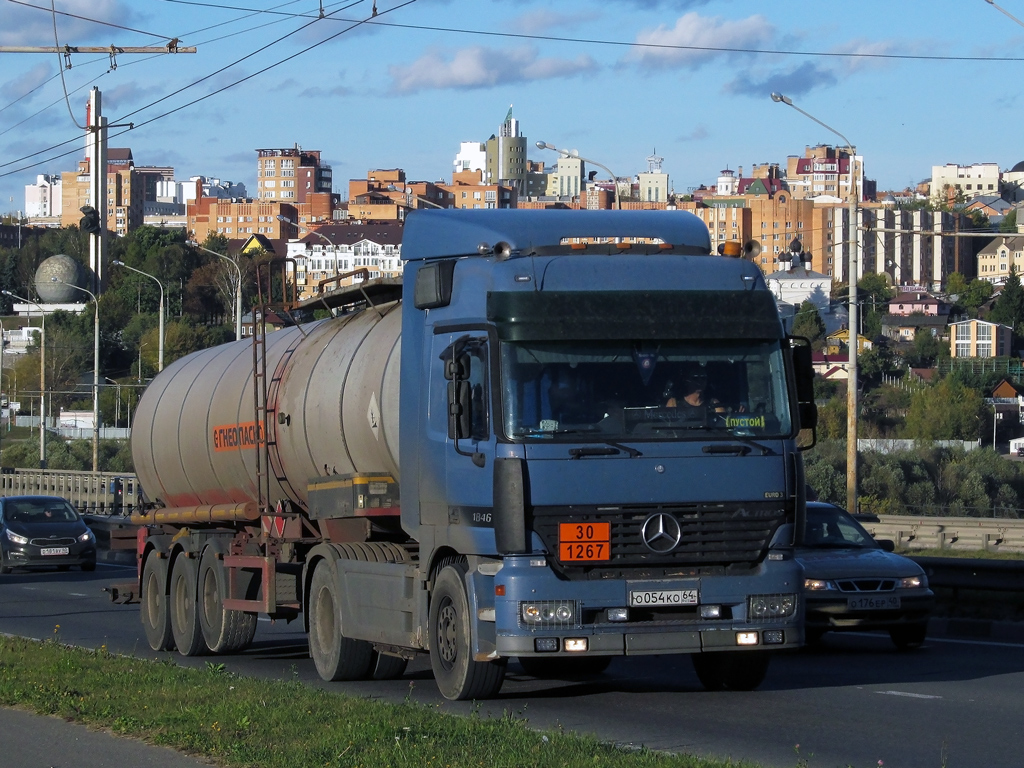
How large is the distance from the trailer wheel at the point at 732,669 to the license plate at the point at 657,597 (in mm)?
1541

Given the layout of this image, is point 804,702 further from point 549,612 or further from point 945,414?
point 945,414

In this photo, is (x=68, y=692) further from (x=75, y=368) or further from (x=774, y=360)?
(x=75, y=368)

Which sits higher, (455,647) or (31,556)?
(455,647)

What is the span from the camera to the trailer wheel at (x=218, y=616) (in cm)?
1434

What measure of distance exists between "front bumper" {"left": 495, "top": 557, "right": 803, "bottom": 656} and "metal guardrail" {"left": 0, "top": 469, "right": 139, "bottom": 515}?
31.8 m

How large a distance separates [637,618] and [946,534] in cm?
2835

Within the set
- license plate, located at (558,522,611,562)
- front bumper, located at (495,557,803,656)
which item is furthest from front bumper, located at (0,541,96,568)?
license plate, located at (558,522,611,562)

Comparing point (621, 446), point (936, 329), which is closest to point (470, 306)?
point (621, 446)

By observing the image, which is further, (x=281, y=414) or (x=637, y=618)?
(x=281, y=414)

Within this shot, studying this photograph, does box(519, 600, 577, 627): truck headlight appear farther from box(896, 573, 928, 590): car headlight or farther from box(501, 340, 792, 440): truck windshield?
box(896, 573, 928, 590): car headlight

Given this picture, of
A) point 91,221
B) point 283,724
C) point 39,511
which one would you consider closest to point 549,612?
point 283,724

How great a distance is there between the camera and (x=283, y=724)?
8.74 meters

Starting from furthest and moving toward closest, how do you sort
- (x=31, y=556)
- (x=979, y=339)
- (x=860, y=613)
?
(x=979, y=339) → (x=31, y=556) → (x=860, y=613)

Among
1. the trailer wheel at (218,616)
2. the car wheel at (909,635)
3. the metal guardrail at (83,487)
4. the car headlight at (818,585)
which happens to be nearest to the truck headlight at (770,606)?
the car headlight at (818,585)
